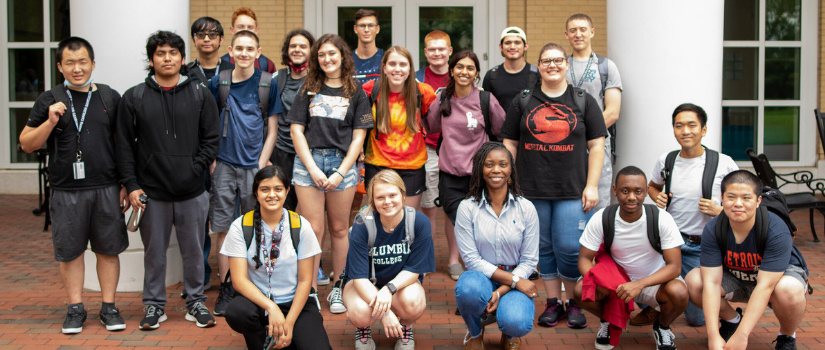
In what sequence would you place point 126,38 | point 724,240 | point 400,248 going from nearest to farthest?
point 724,240 < point 400,248 < point 126,38

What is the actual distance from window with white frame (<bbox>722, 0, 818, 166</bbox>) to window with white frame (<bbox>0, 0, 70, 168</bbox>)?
32.0ft

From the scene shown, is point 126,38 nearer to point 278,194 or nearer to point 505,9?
point 278,194

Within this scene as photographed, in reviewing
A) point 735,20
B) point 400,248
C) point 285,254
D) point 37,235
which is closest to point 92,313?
point 285,254

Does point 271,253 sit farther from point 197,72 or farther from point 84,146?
point 197,72

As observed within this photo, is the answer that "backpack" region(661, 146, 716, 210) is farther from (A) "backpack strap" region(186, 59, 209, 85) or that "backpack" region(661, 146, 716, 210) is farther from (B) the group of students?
(A) "backpack strap" region(186, 59, 209, 85)

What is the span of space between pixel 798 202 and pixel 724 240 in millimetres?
3705

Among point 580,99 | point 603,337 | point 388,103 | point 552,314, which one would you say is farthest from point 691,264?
point 388,103

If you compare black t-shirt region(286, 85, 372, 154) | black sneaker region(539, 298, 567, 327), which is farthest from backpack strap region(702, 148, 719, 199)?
black t-shirt region(286, 85, 372, 154)

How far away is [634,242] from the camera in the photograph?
14.3ft

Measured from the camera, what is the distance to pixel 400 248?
4348 mm

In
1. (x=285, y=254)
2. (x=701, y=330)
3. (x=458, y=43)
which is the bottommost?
(x=701, y=330)

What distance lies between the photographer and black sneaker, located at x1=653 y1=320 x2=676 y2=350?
166 inches

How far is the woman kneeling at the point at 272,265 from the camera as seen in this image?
4.05 meters

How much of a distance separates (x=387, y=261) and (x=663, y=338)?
163cm
